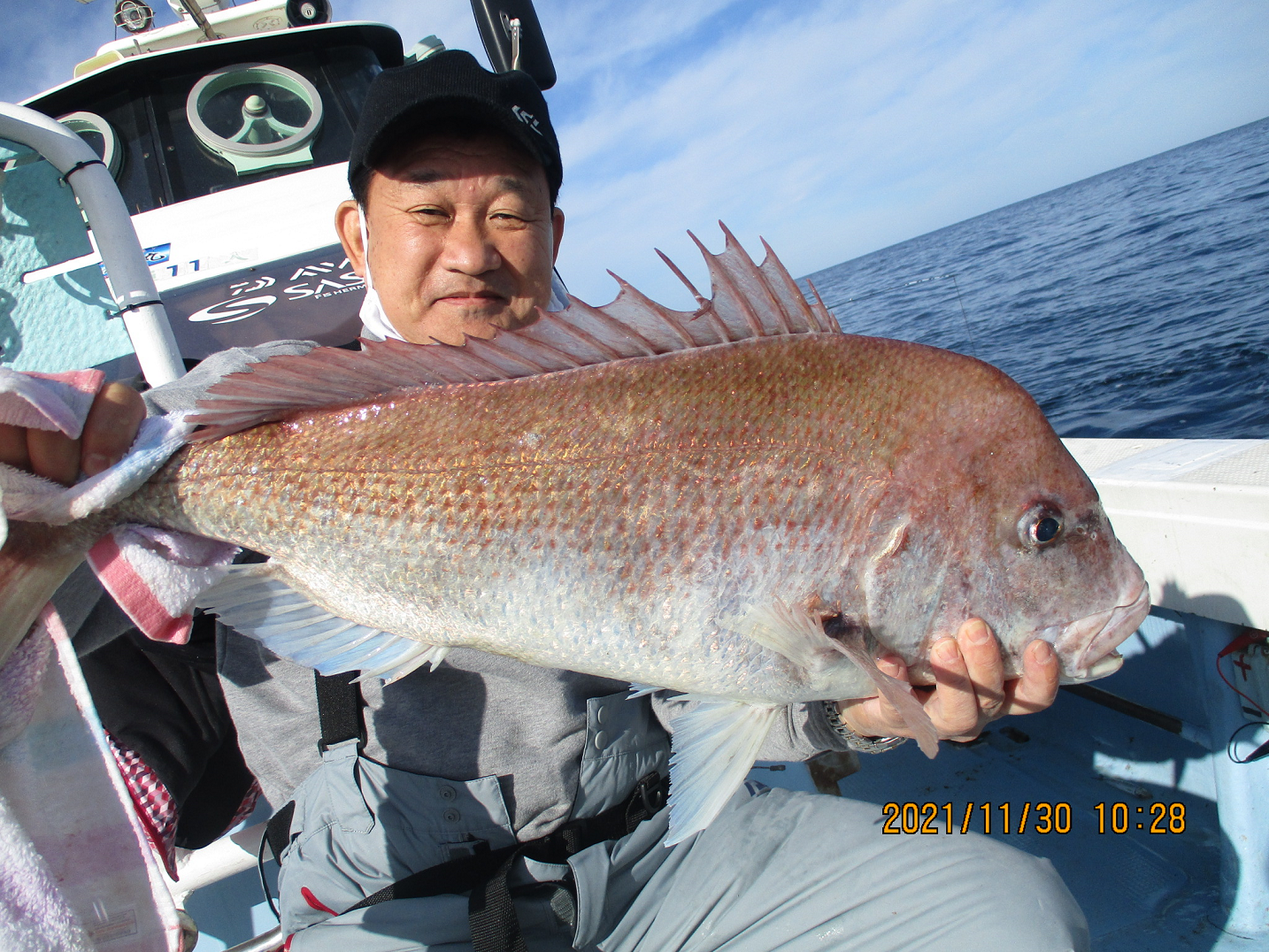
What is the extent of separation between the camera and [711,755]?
5.03 feet

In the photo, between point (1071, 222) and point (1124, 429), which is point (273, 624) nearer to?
point (1124, 429)

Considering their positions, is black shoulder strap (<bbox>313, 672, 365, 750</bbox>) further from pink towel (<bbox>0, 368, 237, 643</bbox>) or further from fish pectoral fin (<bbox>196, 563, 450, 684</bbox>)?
pink towel (<bbox>0, 368, 237, 643</bbox>)

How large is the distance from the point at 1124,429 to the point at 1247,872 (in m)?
5.61

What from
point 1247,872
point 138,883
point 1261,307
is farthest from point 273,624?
point 1261,307

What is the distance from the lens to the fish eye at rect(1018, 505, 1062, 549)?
143 centimetres

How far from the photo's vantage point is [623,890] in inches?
75.9

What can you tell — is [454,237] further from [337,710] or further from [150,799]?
[150,799]

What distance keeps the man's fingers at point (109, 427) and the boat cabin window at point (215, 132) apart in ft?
14.6

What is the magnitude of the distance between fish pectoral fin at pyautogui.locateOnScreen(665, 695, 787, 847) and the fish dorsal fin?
0.81 m

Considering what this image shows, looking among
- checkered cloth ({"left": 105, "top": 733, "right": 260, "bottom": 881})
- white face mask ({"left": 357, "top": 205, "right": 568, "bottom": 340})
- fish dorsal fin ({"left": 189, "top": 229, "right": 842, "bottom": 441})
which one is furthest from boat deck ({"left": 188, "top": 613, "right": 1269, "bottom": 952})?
white face mask ({"left": 357, "top": 205, "right": 568, "bottom": 340})

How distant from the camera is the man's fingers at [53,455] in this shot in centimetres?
125

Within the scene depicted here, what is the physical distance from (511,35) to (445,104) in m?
1.50

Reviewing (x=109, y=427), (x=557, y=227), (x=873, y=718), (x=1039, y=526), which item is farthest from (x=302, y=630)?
(x=557, y=227)

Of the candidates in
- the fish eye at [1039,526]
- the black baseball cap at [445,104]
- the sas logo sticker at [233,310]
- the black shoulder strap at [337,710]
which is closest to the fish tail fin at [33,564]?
the black shoulder strap at [337,710]
